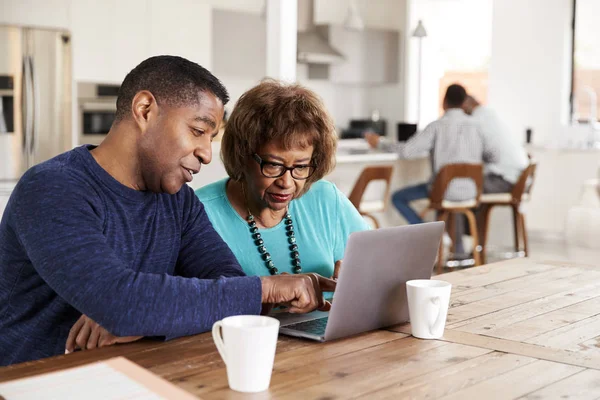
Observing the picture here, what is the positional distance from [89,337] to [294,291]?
399 millimetres

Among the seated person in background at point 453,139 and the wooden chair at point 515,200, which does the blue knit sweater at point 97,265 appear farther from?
the wooden chair at point 515,200

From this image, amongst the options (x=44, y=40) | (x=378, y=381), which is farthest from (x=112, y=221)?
(x=44, y=40)

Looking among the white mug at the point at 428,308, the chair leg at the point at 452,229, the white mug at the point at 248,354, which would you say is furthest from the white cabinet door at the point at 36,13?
the white mug at the point at 248,354

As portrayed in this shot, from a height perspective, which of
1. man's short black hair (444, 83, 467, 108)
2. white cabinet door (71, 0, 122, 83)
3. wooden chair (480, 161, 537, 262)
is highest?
white cabinet door (71, 0, 122, 83)

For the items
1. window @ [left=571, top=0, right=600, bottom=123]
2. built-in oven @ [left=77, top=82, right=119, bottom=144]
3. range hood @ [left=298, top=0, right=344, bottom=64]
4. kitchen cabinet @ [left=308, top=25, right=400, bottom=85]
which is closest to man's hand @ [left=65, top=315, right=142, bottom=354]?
built-in oven @ [left=77, top=82, right=119, bottom=144]

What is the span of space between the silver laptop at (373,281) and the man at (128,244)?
11cm

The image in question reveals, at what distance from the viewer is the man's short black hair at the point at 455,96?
19.7 feet

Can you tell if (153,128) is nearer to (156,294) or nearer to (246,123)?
(156,294)

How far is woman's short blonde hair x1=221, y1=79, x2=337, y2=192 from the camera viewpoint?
2.04m

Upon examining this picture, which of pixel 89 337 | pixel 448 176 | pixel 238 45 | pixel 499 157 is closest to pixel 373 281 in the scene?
pixel 89 337

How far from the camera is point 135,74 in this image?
64.5 inches

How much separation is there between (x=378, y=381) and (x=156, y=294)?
1.38 feet

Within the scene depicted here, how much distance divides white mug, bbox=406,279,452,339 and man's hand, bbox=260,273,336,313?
209mm

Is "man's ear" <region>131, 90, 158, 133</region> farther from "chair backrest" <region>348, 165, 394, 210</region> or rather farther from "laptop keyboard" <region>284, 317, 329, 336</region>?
"chair backrest" <region>348, 165, 394, 210</region>
